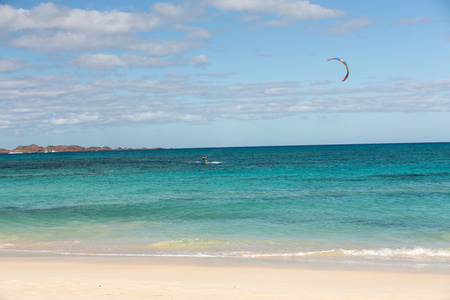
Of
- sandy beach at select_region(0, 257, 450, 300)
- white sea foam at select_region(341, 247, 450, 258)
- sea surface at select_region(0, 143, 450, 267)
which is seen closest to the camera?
sandy beach at select_region(0, 257, 450, 300)

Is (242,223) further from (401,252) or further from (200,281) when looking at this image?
(200,281)

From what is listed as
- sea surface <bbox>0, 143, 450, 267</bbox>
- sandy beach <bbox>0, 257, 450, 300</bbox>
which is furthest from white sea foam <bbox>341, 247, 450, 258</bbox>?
sandy beach <bbox>0, 257, 450, 300</bbox>

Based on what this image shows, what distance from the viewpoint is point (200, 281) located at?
29.5 ft

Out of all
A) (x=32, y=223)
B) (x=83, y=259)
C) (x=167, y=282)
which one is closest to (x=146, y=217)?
(x=32, y=223)

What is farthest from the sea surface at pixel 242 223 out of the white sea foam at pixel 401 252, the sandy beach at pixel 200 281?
the sandy beach at pixel 200 281

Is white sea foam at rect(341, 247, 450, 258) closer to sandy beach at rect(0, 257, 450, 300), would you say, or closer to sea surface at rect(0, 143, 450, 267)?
sea surface at rect(0, 143, 450, 267)

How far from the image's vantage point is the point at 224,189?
2633 centimetres

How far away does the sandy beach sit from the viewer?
8.04 m

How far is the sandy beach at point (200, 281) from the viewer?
804cm

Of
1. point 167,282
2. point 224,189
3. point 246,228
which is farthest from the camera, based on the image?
point 224,189

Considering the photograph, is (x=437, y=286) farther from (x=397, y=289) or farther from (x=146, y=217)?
(x=146, y=217)

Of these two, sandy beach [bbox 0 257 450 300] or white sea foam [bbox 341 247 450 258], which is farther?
white sea foam [bbox 341 247 450 258]

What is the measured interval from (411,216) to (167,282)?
39.0 feet

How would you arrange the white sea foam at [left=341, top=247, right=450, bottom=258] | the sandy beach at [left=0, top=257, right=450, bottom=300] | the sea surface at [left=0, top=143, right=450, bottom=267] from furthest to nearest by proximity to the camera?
the sea surface at [left=0, top=143, right=450, bottom=267] → the white sea foam at [left=341, top=247, right=450, bottom=258] → the sandy beach at [left=0, top=257, right=450, bottom=300]
